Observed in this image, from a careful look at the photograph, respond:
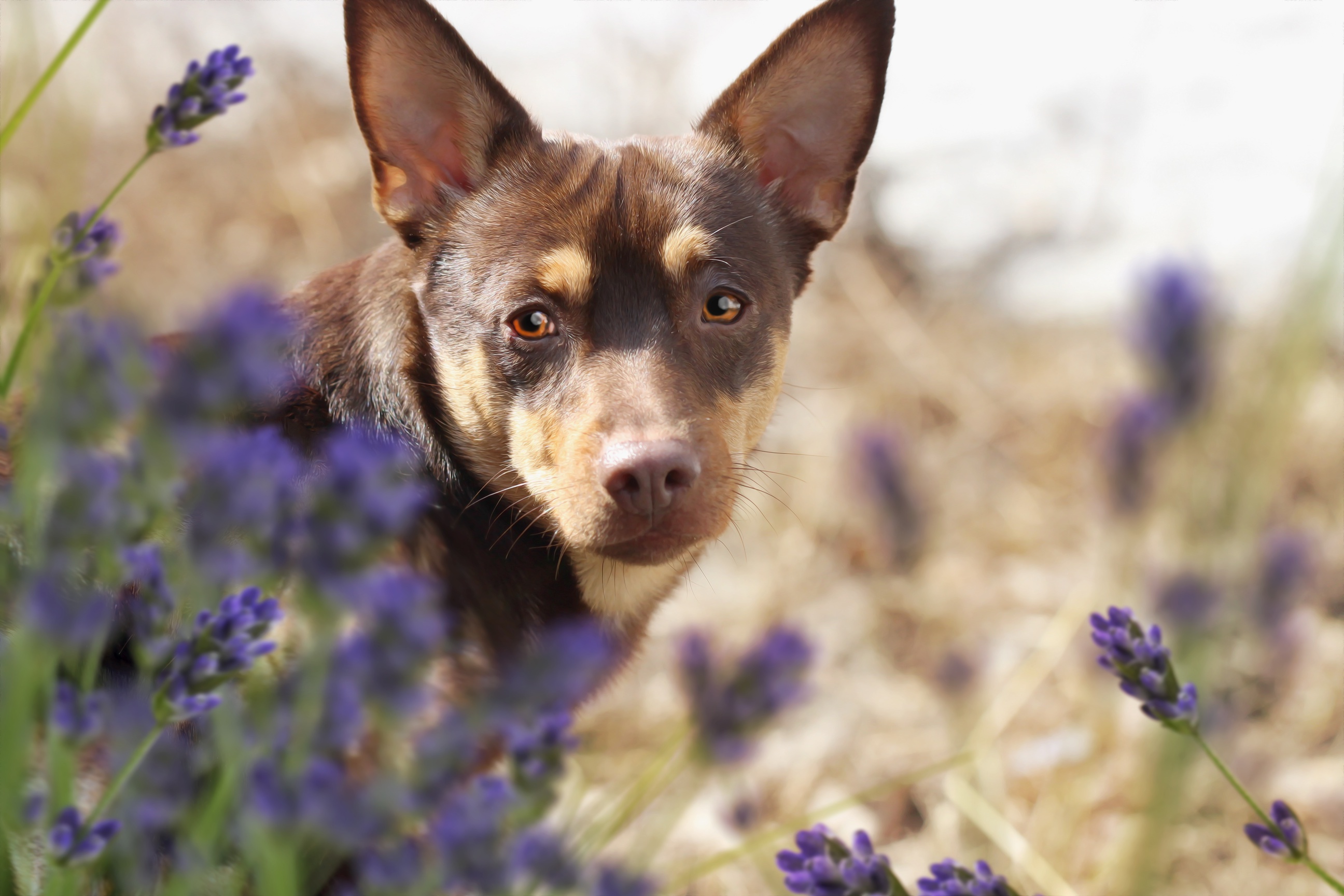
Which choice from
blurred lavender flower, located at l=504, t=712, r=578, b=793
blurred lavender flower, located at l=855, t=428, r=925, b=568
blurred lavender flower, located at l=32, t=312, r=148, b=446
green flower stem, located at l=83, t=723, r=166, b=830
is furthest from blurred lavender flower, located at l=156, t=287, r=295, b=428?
blurred lavender flower, located at l=855, t=428, r=925, b=568

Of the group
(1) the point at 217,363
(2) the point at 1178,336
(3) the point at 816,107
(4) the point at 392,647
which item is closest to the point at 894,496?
(2) the point at 1178,336

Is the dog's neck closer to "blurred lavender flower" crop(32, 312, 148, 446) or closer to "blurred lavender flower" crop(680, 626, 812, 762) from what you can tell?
"blurred lavender flower" crop(680, 626, 812, 762)

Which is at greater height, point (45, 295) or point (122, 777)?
point (45, 295)

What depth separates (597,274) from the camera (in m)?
2.38

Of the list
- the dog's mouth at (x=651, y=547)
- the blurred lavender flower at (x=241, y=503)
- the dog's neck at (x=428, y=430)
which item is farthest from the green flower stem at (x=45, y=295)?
the dog's mouth at (x=651, y=547)

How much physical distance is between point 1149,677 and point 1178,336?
1524 mm

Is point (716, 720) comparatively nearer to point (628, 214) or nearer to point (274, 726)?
point (274, 726)

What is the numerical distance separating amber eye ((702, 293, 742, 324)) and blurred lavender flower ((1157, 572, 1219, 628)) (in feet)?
3.66

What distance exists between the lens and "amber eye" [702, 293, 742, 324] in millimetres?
2502

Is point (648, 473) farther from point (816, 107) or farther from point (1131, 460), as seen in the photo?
point (1131, 460)

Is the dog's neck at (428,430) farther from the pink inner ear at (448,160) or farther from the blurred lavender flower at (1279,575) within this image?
the blurred lavender flower at (1279,575)

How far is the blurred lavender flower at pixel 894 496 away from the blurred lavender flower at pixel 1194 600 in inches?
42.6

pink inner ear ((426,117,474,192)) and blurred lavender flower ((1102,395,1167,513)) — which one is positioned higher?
Result: pink inner ear ((426,117,474,192))

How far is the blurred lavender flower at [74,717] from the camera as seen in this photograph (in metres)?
1.01
